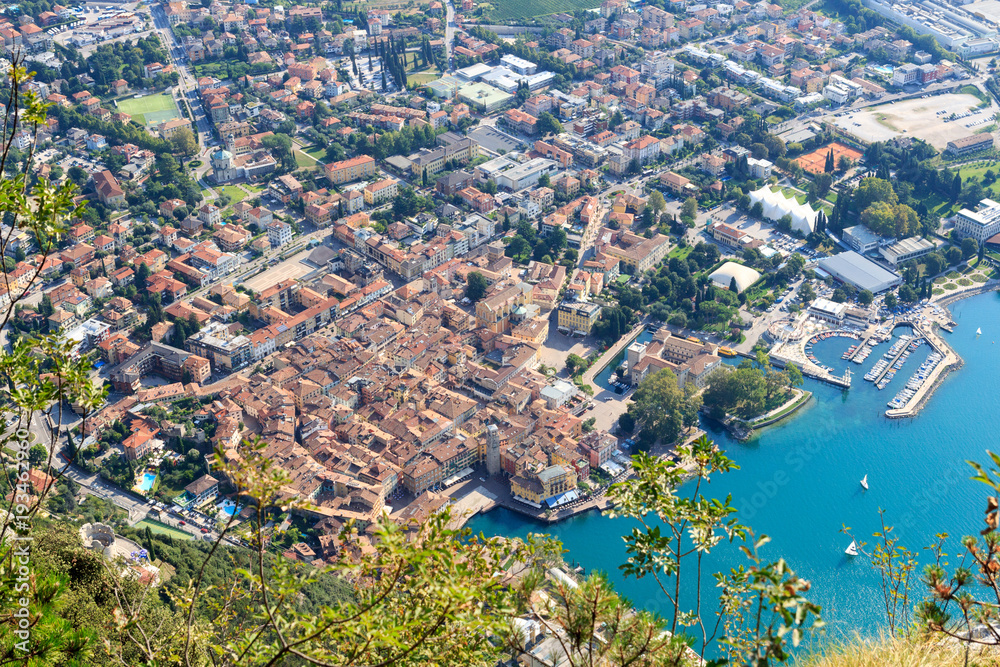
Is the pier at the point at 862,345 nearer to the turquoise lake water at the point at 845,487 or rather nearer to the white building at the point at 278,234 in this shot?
the turquoise lake water at the point at 845,487

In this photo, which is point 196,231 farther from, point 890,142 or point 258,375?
point 890,142

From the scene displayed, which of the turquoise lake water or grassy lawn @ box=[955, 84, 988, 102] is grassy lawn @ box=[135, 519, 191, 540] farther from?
grassy lawn @ box=[955, 84, 988, 102]

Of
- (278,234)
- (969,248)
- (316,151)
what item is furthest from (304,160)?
(969,248)

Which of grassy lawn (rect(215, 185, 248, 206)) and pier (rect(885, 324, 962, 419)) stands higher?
pier (rect(885, 324, 962, 419))

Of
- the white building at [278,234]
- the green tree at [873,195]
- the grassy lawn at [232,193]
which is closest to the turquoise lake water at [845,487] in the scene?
the green tree at [873,195]

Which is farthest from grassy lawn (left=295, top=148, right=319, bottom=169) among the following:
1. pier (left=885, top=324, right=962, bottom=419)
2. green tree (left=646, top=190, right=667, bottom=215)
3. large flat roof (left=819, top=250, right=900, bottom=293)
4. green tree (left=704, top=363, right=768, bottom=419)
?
pier (left=885, top=324, right=962, bottom=419)

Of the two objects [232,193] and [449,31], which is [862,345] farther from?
[449,31]

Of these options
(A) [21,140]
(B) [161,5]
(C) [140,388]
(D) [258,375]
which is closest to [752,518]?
(D) [258,375]
